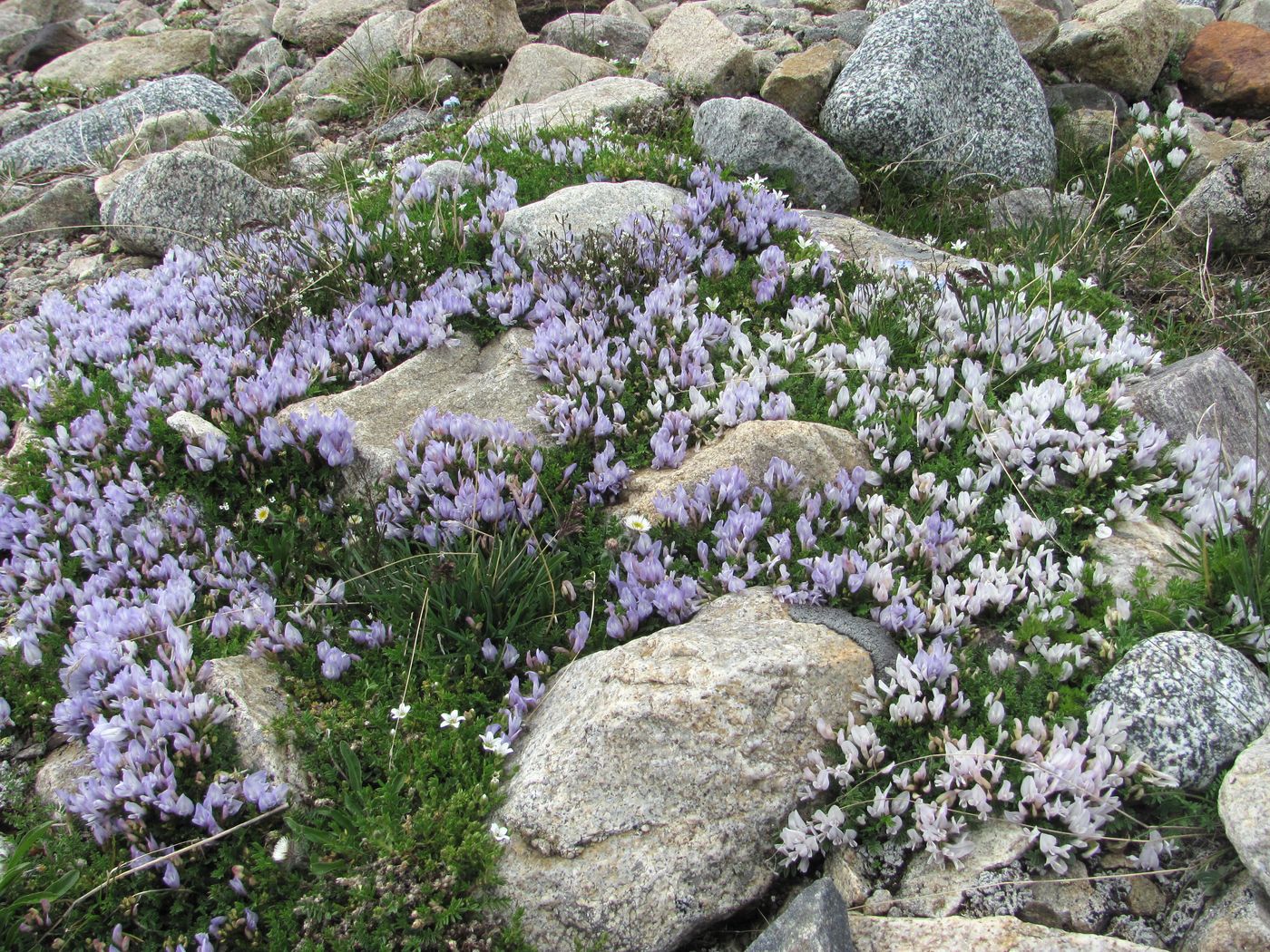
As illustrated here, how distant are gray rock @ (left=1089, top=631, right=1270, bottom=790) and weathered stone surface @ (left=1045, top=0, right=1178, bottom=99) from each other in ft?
32.5

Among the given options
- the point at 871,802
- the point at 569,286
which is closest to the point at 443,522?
the point at 569,286

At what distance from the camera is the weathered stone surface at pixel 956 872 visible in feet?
12.1

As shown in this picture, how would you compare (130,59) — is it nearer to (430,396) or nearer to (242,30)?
(242,30)

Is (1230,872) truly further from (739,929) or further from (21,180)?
(21,180)

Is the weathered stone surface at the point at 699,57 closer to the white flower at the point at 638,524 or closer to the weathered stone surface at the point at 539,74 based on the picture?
the weathered stone surface at the point at 539,74

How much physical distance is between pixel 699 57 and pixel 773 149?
3.06 metres

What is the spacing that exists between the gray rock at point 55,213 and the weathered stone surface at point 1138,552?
1022 cm

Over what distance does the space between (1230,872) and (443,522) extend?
3.99m

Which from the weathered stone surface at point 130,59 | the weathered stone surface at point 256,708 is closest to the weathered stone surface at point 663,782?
the weathered stone surface at point 256,708

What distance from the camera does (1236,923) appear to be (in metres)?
3.32

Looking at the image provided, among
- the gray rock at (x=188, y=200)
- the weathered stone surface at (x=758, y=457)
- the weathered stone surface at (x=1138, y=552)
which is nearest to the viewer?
the weathered stone surface at (x=1138, y=552)

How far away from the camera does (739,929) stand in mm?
3938

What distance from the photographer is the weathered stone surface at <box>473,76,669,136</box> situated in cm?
978

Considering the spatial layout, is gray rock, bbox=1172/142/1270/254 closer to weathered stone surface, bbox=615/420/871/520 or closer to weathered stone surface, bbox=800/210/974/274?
weathered stone surface, bbox=800/210/974/274
